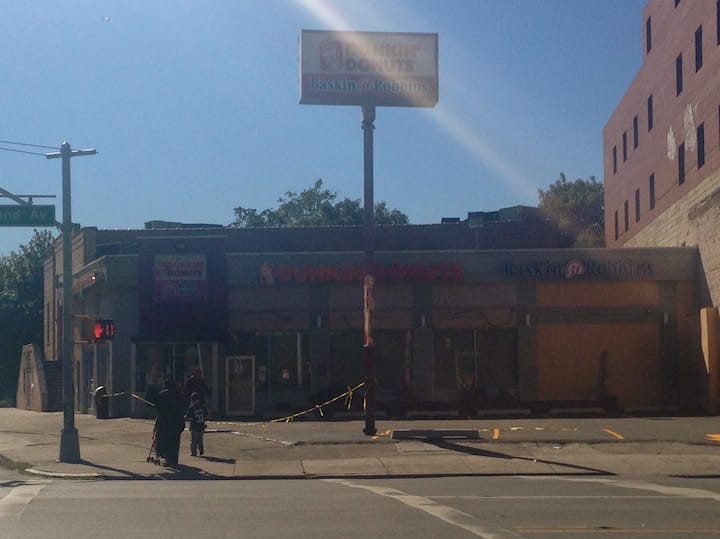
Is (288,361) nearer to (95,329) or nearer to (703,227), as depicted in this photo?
(95,329)

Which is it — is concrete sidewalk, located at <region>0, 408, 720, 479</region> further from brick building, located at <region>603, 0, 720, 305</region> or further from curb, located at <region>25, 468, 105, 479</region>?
brick building, located at <region>603, 0, 720, 305</region>

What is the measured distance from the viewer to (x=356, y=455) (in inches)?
827

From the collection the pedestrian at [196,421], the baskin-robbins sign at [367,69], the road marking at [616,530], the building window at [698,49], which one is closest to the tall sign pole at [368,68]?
the baskin-robbins sign at [367,69]

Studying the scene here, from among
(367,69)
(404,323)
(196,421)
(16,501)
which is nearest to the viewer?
(16,501)

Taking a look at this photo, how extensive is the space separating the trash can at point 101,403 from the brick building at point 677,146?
2009 cm

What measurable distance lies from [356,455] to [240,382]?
47.7 feet

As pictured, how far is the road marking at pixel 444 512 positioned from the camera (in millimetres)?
10719

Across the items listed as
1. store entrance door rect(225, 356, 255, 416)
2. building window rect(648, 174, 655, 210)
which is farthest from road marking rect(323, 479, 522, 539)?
building window rect(648, 174, 655, 210)

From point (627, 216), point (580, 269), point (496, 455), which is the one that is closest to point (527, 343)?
point (580, 269)

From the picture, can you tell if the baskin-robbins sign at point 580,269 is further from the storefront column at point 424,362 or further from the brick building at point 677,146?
the storefront column at point 424,362

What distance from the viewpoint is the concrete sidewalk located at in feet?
60.8

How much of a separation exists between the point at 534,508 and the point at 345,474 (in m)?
6.27

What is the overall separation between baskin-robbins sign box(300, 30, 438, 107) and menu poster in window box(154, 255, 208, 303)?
10136 mm

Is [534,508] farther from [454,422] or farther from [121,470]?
[454,422]
